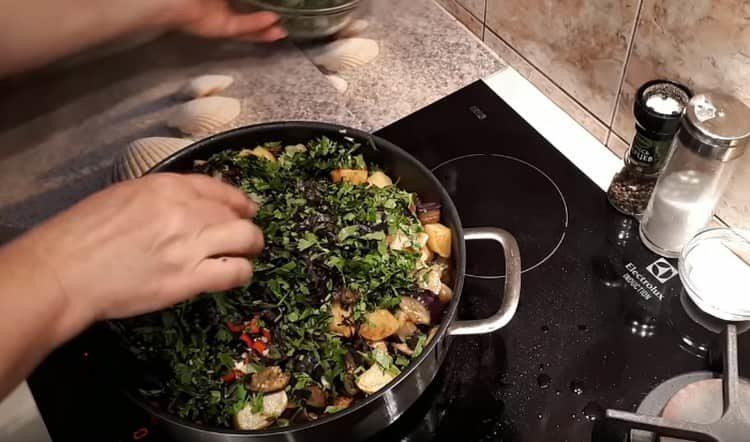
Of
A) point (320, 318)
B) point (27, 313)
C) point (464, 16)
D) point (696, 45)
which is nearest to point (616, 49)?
point (696, 45)

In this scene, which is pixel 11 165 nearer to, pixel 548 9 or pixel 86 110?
pixel 86 110

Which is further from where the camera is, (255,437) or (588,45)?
(588,45)

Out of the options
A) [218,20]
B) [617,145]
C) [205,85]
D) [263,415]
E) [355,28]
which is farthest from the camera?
[355,28]

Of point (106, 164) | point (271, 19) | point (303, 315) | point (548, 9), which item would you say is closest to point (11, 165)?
point (106, 164)

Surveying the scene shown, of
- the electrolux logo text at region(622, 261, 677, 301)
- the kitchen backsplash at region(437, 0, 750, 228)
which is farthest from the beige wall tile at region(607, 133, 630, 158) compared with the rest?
the electrolux logo text at region(622, 261, 677, 301)

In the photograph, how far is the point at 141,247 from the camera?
25.7 inches

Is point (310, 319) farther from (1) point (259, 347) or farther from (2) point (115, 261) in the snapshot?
(2) point (115, 261)

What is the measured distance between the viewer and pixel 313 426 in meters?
0.67

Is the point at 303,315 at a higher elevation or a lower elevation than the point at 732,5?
lower

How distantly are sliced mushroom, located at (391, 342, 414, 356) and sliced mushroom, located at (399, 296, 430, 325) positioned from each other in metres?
0.03

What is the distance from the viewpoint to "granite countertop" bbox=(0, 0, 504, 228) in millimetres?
1073

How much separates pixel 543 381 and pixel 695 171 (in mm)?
342

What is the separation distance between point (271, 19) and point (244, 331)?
21.1 inches

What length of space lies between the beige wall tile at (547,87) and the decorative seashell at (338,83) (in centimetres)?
29
